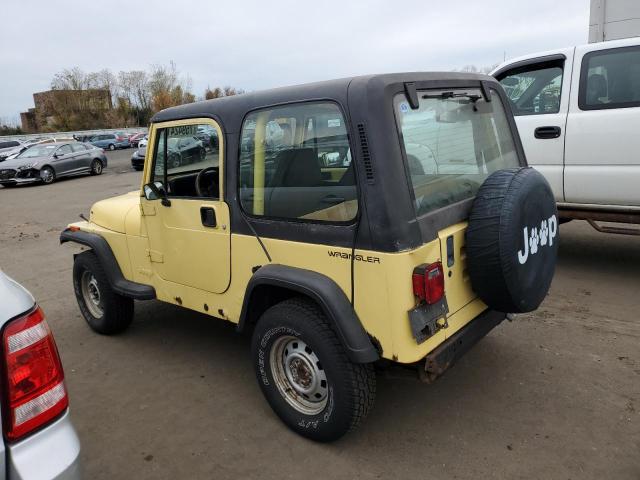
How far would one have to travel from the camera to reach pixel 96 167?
20.6 m

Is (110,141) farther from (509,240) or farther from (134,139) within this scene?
(509,240)

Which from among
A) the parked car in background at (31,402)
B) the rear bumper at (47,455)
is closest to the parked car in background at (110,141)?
the parked car in background at (31,402)

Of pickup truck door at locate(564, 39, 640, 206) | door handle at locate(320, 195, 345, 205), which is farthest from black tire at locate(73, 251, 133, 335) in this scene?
pickup truck door at locate(564, 39, 640, 206)

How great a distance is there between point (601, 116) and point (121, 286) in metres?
4.45

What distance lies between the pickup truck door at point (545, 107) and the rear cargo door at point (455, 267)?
2.83 meters

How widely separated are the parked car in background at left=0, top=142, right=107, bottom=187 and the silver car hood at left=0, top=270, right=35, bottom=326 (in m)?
18.7

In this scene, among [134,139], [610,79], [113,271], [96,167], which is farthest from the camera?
[134,139]

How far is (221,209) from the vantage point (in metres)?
3.09

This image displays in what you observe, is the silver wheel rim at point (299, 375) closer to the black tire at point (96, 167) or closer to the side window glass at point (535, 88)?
the side window glass at point (535, 88)

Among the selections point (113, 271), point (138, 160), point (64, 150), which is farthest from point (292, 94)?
point (138, 160)

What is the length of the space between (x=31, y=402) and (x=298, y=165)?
1.69 metres

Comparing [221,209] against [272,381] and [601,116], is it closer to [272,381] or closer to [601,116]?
[272,381]

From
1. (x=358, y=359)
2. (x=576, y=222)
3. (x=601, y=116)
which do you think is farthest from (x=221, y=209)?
(x=576, y=222)

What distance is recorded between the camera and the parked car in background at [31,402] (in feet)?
4.88
